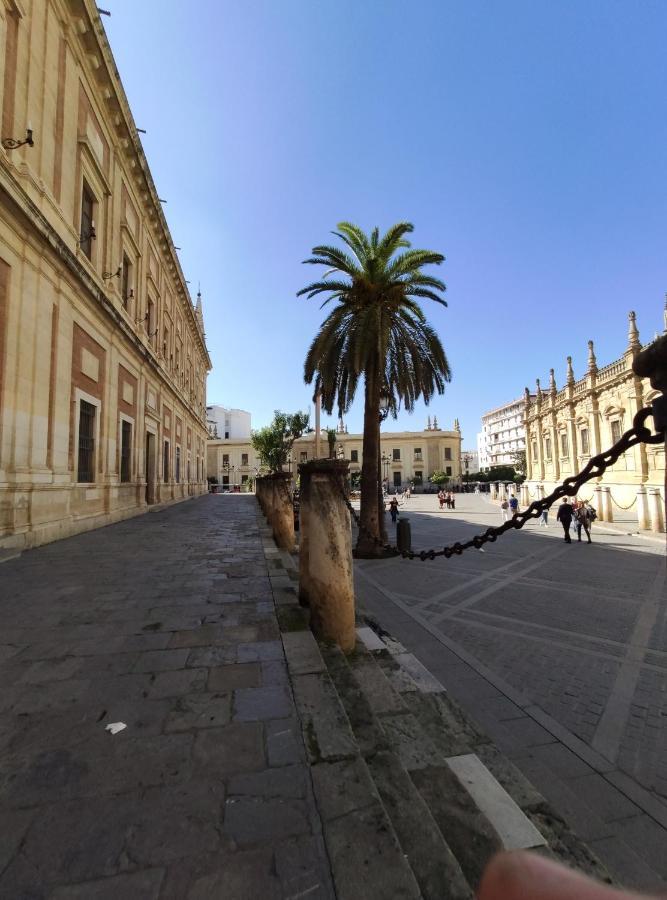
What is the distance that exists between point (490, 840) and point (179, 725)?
1.65 meters

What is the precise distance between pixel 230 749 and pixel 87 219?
47.4ft

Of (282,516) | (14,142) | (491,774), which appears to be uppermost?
(14,142)

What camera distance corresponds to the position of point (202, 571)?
6.24 metres

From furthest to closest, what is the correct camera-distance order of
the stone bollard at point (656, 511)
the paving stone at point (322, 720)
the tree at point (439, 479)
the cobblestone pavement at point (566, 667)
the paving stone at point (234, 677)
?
the tree at point (439, 479) → the stone bollard at point (656, 511) → the paving stone at point (234, 677) → the cobblestone pavement at point (566, 667) → the paving stone at point (322, 720)

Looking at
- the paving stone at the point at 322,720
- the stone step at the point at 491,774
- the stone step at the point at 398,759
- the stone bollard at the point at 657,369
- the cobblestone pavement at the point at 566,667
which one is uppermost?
the stone bollard at the point at 657,369

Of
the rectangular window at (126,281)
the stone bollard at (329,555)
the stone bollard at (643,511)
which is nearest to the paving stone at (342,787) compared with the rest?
the stone bollard at (329,555)

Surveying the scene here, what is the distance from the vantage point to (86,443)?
1170cm

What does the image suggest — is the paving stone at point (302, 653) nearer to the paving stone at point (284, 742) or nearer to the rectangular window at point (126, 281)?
the paving stone at point (284, 742)

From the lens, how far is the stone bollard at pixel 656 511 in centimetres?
1631

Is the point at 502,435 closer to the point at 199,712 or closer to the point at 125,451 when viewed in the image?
the point at 125,451

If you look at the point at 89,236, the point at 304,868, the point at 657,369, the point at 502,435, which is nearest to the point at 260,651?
the point at 304,868

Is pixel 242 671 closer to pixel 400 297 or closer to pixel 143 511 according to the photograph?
pixel 400 297

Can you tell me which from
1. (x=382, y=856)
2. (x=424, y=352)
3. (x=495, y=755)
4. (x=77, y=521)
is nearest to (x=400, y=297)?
(x=424, y=352)

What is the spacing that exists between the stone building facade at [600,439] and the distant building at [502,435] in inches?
2398
